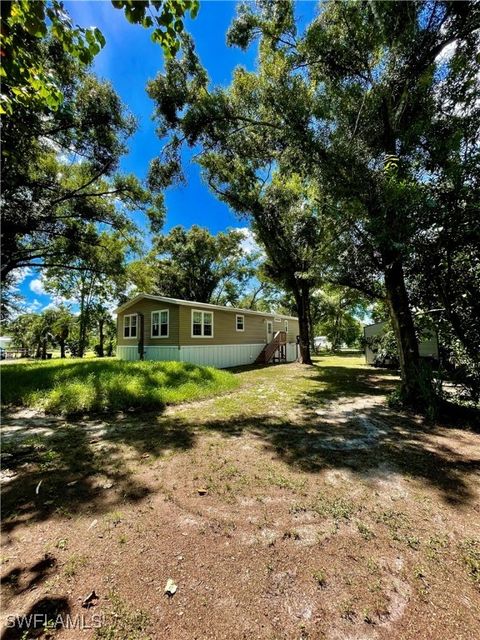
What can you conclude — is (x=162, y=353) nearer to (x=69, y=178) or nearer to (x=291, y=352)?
(x=69, y=178)

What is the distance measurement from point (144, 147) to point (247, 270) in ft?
59.5

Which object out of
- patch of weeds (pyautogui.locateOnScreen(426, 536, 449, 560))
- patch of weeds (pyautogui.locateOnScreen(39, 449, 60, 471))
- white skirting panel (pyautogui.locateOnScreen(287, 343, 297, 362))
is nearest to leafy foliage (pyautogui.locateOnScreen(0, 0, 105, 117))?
patch of weeds (pyautogui.locateOnScreen(39, 449, 60, 471))

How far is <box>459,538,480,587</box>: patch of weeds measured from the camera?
6.25 feet

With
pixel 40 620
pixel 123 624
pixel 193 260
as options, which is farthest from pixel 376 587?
pixel 193 260

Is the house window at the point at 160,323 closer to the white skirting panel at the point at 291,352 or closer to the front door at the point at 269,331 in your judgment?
the front door at the point at 269,331

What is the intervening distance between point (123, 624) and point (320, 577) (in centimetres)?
126

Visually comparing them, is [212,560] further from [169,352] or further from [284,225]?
[284,225]

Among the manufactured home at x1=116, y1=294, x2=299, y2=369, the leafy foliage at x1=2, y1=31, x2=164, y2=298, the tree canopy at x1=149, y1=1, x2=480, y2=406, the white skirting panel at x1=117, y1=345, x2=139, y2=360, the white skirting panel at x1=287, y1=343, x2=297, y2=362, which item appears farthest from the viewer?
the white skirting panel at x1=287, y1=343, x2=297, y2=362

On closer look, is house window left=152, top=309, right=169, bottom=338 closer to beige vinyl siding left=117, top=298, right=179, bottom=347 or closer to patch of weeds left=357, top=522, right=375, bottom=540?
beige vinyl siding left=117, top=298, right=179, bottom=347

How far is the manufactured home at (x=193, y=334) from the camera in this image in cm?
1348

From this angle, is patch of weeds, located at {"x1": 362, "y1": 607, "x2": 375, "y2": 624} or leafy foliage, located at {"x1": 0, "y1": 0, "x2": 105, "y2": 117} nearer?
patch of weeds, located at {"x1": 362, "y1": 607, "x2": 375, "y2": 624}

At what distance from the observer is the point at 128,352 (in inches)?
640

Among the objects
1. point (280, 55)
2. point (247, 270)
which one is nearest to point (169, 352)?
point (280, 55)

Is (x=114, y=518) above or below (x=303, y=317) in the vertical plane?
below
